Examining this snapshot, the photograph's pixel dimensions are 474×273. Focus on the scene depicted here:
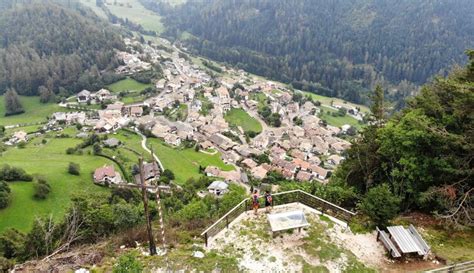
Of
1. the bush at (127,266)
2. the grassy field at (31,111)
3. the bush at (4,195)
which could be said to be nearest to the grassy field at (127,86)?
the grassy field at (31,111)

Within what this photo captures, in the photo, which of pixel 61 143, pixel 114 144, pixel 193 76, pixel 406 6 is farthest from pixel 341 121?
pixel 406 6

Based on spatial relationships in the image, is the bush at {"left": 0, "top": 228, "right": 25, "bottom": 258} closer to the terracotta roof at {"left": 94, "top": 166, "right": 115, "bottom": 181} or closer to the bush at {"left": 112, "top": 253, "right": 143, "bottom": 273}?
the bush at {"left": 112, "top": 253, "right": 143, "bottom": 273}

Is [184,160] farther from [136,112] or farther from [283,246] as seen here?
[283,246]

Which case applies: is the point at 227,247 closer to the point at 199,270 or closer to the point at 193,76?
the point at 199,270

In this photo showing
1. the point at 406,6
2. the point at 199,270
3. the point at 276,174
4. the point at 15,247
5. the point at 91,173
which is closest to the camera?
the point at 199,270

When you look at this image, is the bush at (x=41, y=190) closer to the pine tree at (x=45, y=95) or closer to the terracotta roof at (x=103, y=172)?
the terracotta roof at (x=103, y=172)

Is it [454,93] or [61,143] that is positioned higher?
[454,93]

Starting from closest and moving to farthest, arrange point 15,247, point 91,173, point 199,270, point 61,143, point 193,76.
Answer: point 199,270 → point 15,247 → point 91,173 → point 61,143 → point 193,76
